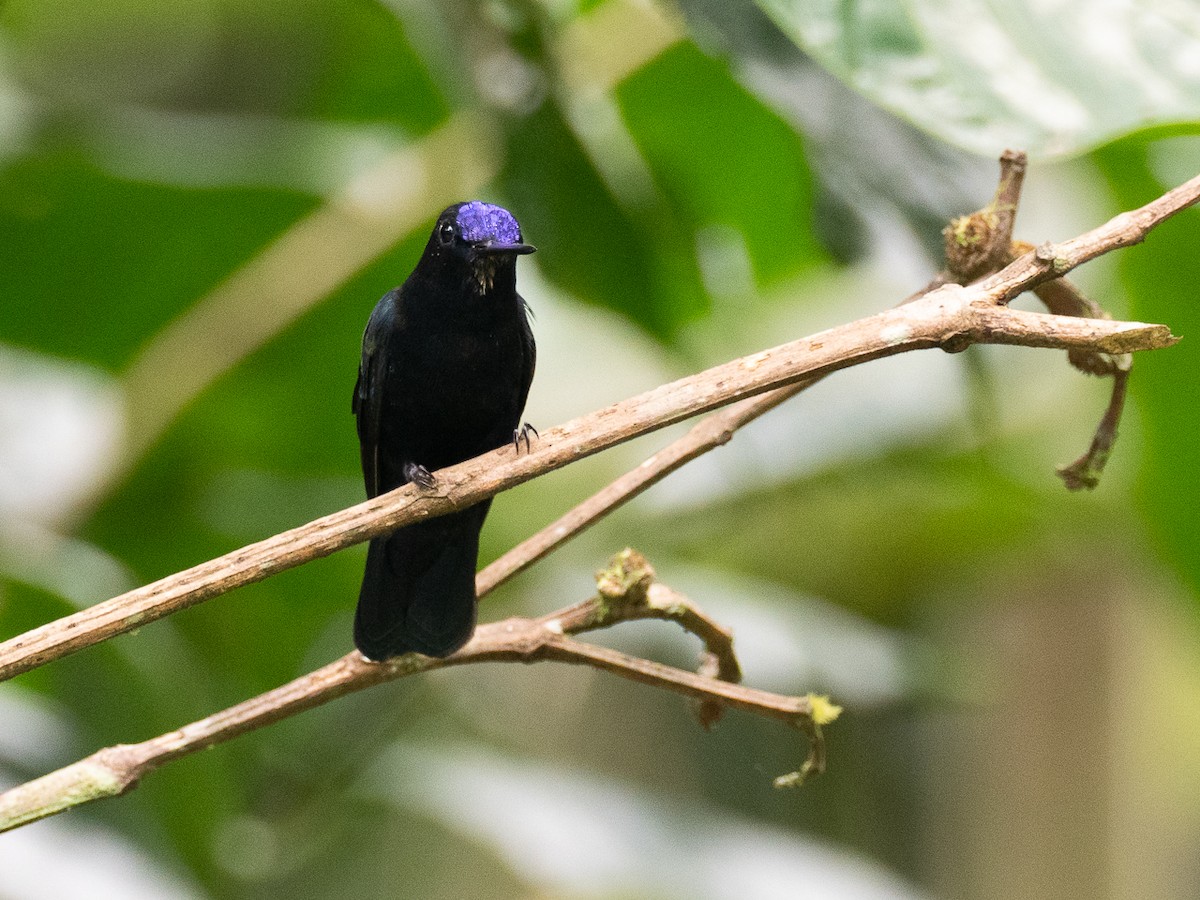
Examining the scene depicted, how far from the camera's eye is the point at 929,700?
3373 mm

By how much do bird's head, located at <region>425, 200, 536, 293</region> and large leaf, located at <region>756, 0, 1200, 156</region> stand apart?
61 cm

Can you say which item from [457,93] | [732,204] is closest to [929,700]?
[732,204]

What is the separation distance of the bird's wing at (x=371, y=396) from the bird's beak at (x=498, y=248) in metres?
0.31

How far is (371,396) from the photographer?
2369mm

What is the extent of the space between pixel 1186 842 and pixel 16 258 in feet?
13.3

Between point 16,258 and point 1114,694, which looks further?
point 1114,694

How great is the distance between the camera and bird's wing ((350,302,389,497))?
7.77 feet

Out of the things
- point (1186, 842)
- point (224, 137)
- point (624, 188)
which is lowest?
point (1186, 842)

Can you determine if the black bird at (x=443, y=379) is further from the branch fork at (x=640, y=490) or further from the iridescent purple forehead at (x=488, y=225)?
the branch fork at (x=640, y=490)

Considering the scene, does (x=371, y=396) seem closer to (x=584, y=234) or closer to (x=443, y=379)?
(x=443, y=379)

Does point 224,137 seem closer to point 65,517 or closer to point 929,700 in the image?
point 65,517

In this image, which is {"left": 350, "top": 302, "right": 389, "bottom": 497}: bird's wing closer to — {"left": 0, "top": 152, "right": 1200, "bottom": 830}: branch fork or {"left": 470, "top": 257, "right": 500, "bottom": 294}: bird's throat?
{"left": 470, "top": 257, "right": 500, "bottom": 294}: bird's throat

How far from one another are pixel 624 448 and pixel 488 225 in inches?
71.6

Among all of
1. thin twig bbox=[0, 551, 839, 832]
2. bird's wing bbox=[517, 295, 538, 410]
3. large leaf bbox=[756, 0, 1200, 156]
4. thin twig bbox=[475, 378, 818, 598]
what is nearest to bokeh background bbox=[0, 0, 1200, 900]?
large leaf bbox=[756, 0, 1200, 156]
